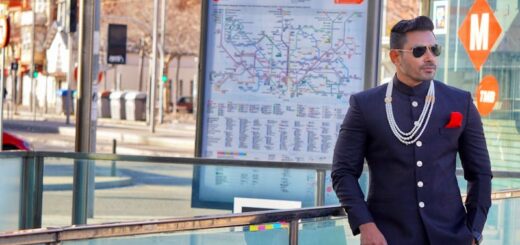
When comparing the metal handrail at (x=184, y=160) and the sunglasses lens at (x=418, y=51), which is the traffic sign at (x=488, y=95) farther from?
the sunglasses lens at (x=418, y=51)

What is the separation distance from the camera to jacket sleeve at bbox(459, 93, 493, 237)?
4711 millimetres

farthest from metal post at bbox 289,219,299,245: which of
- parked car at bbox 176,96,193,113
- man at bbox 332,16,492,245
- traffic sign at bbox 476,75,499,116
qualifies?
parked car at bbox 176,96,193,113

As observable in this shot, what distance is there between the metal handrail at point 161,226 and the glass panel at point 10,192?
4.91 meters

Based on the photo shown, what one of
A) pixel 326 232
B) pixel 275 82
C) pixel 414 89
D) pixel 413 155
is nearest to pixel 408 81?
pixel 414 89

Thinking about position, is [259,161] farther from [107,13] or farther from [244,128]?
[107,13]

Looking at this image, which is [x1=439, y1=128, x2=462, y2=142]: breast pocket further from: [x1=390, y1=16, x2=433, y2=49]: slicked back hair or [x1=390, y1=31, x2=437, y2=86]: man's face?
[x1=390, y1=16, x2=433, y2=49]: slicked back hair

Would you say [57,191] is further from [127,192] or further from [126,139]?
[126,139]

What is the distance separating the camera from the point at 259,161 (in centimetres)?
965

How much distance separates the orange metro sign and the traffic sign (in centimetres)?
17

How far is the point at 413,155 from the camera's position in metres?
4.64

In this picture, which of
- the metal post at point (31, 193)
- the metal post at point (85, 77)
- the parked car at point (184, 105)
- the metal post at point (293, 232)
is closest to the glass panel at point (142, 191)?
the metal post at point (31, 193)

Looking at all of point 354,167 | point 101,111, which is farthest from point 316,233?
point 101,111

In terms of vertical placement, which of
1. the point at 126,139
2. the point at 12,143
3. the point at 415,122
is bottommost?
the point at 126,139

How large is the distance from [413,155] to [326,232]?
1.22 m
